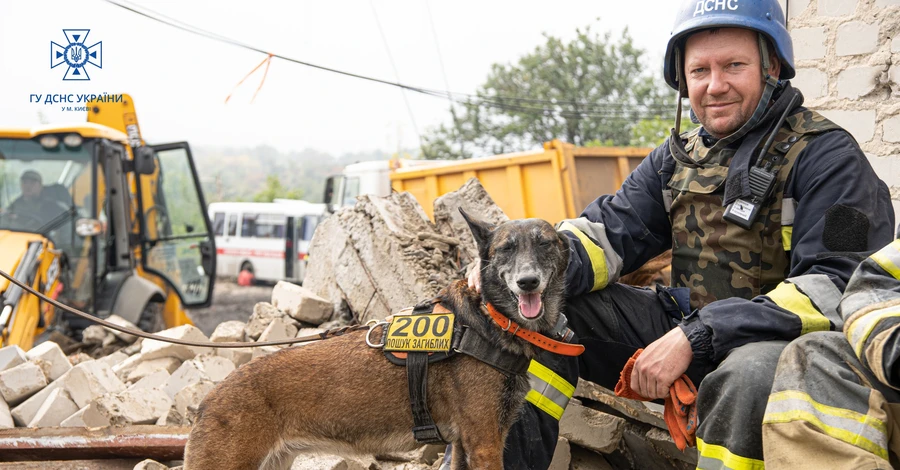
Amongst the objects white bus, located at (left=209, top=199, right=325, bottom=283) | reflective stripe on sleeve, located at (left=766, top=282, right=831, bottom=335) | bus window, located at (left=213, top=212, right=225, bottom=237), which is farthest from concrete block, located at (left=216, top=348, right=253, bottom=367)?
bus window, located at (left=213, top=212, right=225, bottom=237)

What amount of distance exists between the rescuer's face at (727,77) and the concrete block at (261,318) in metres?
3.51

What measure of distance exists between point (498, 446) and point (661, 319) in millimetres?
925

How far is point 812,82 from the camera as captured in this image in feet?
15.7

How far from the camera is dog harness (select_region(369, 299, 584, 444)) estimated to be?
2875 mm

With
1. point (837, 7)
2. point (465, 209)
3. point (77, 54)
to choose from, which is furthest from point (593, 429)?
point (77, 54)

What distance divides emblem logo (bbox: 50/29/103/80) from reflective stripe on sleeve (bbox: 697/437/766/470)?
5492mm

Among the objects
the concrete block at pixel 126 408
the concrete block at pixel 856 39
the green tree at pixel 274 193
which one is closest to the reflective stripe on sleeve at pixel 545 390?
the concrete block at pixel 126 408

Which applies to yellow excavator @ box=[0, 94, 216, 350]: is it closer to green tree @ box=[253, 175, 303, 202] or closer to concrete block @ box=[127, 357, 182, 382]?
concrete block @ box=[127, 357, 182, 382]

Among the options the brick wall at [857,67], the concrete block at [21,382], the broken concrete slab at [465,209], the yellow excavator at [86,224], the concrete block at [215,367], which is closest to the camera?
the brick wall at [857,67]

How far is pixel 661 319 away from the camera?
308 centimetres

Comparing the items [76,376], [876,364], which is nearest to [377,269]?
[76,376]

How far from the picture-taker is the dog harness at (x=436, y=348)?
288 cm

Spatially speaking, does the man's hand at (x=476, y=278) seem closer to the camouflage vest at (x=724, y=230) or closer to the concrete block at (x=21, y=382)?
the camouflage vest at (x=724, y=230)

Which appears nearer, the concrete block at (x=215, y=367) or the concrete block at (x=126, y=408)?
the concrete block at (x=126, y=408)
